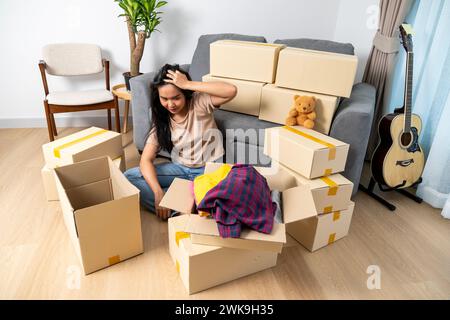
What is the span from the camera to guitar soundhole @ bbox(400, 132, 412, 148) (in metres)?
1.84

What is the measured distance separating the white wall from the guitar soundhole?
1002mm

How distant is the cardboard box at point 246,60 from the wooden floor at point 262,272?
100 cm

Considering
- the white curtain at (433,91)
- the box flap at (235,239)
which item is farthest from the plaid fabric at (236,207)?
the white curtain at (433,91)

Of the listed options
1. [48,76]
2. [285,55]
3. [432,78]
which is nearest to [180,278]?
[285,55]

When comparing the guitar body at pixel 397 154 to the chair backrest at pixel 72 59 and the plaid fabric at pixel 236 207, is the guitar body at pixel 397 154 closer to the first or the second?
the plaid fabric at pixel 236 207

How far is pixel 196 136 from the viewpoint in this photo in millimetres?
1758

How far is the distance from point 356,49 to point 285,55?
1167 millimetres

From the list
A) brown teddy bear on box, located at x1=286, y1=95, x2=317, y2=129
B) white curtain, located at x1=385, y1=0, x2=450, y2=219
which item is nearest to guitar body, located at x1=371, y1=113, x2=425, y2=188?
white curtain, located at x1=385, y1=0, x2=450, y2=219

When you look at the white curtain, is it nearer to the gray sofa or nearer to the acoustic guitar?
the acoustic guitar

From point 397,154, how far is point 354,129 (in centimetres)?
34

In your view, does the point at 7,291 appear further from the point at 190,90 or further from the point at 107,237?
the point at 190,90

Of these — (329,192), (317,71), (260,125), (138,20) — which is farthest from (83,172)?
(138,20)

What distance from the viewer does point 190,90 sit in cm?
170

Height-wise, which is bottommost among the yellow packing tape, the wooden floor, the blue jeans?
the wooden floor
